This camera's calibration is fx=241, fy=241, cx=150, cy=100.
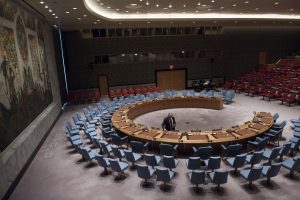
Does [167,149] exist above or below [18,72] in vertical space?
below

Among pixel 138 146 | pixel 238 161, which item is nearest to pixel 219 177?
pixel 238 161

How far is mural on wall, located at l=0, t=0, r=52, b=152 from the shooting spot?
7139 millimetres

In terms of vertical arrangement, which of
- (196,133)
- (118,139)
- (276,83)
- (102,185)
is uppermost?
(276,83)

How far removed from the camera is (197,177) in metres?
6.21

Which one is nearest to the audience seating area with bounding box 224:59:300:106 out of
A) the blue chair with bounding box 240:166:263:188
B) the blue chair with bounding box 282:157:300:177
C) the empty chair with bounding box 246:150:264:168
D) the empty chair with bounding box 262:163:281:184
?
the blue chair with bounding box 282:157:300:177

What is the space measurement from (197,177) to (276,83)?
15563 mm

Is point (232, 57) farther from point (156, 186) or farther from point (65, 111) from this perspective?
point (156, 186)

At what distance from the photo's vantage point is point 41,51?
12.2 m

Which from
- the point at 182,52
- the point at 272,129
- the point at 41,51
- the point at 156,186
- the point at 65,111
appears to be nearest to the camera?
the point at 156,186

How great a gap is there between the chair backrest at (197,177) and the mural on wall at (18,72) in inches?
209

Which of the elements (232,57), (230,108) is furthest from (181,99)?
(232,57)

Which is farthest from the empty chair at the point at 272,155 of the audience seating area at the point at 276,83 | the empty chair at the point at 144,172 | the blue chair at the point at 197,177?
the audience seating area at the point at 276,83

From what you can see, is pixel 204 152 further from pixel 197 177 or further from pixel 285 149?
pixel 285 149

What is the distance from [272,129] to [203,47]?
562 inches
